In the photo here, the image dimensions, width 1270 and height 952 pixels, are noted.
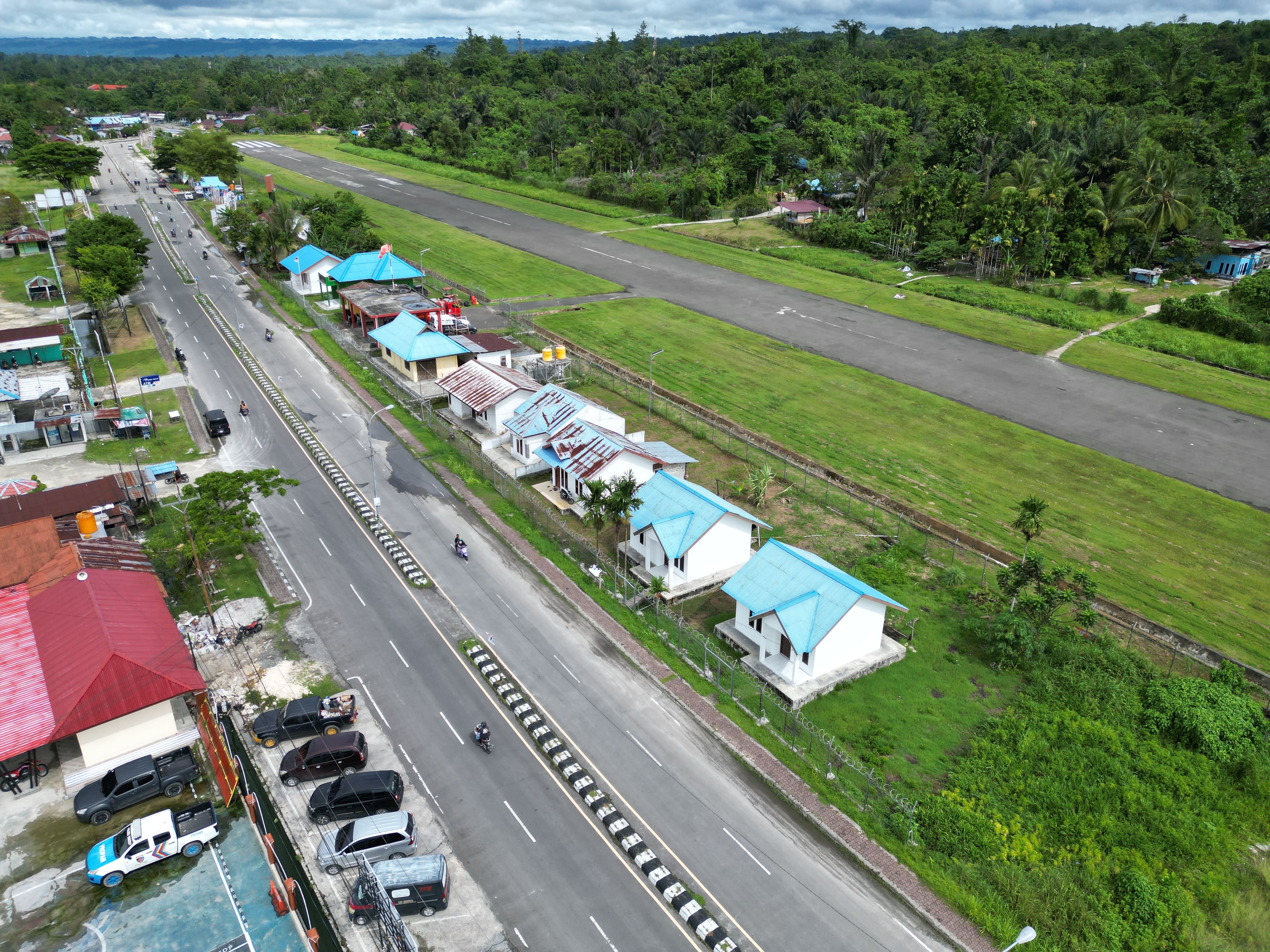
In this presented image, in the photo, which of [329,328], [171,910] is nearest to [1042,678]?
[171,910]

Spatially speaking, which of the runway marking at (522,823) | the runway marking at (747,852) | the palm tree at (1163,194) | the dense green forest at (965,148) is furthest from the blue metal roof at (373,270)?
the palm tree at (1163,194)

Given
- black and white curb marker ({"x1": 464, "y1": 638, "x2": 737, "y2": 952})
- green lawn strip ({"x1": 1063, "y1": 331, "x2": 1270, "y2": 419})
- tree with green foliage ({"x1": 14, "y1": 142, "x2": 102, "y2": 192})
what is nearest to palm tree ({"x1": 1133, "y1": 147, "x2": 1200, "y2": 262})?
green lawn strip ({"x1": 1063, "y1": 331, "x2": 1270, "y2": 419})

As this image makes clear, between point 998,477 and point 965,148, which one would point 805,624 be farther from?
point 965,148

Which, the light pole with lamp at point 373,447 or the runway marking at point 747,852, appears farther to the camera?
the light pole with lamp at point 373,447

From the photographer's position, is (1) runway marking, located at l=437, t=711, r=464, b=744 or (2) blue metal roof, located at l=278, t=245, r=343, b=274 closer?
(1) runway marking, located at l=437, t=711, r=464, b=744

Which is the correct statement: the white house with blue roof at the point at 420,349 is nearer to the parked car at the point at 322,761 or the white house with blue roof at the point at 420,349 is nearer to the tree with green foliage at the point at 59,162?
the parked car at the point at 322,761

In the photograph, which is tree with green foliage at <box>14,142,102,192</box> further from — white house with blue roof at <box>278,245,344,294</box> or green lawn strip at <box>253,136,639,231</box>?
white house with blue roof at <box>278,245,344,294</box>
